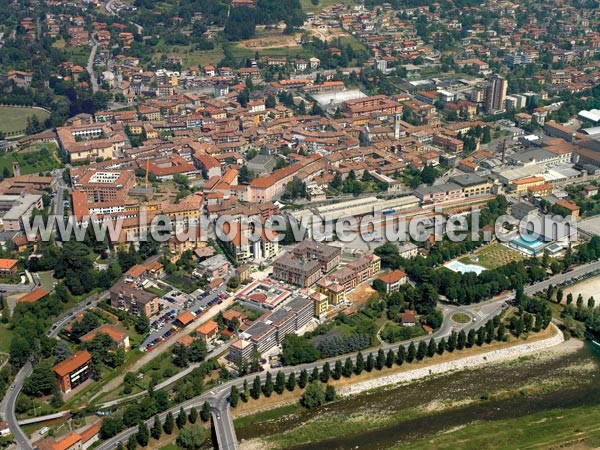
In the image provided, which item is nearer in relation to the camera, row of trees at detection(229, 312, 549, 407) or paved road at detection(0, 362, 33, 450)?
paved road at detection(0, 362, 33, 450)

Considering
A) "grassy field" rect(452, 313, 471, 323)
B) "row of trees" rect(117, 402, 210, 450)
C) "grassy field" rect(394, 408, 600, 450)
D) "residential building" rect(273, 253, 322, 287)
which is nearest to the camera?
"row of trees" rect(117, 402, 210, 450)

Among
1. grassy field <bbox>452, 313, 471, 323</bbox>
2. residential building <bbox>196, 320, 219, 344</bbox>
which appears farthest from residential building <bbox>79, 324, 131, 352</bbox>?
grassy field <bbox>452, 313, 471, 323</bbox>

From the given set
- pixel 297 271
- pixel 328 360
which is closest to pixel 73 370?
pixel 328 360

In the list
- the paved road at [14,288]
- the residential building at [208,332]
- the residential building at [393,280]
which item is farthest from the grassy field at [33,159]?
the residential building at [393,280]

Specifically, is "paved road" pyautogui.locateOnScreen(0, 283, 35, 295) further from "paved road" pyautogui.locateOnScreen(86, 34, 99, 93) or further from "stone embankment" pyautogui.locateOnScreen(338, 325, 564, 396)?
"paved road" pyautogui.locateOnScreen(86, 34, 99, 93)

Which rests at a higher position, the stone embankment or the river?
the stone embankment

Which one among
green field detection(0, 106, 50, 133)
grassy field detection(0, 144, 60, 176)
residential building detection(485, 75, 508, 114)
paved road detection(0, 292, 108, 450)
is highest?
residential building detection(485, 75, 508, 114)

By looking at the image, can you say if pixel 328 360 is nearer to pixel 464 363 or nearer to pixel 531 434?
pixel 464 363
